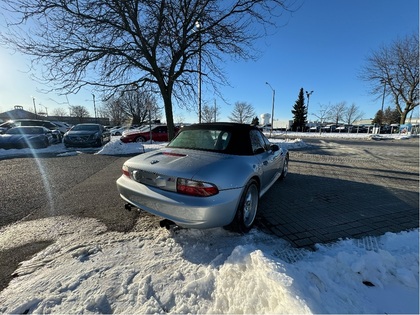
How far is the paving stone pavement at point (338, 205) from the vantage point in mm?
3246

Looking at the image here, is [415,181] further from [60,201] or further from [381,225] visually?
[60,201]

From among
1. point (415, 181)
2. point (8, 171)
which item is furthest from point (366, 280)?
point (8, 171)

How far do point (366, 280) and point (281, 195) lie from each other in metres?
2.69

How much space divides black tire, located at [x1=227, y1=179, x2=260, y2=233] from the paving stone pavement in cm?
29

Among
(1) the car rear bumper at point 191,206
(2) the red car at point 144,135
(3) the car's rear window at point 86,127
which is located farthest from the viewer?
(2) the red car at point 144,135

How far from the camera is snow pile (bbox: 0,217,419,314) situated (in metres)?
1.81

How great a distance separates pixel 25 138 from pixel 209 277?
1350 cm

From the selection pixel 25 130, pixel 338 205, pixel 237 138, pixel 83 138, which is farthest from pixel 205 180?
pixel 25 130

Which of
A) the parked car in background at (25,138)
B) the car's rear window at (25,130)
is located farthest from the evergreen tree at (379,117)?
the car's rear window at (25,130)

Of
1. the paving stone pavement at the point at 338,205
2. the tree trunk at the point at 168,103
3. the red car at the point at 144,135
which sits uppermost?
the tree trunk at the point at 168,103

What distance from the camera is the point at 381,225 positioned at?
346cm

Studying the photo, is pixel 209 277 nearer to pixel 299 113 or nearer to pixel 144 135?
pixel 144 135

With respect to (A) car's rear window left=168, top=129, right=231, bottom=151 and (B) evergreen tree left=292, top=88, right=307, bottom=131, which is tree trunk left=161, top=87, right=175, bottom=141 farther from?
(B) evergreen tree left=292, top=88, right=307, bottom=131

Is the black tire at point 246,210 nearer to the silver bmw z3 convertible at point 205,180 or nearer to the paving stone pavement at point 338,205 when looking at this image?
the silver bmw z3 convertible at point 205,180
